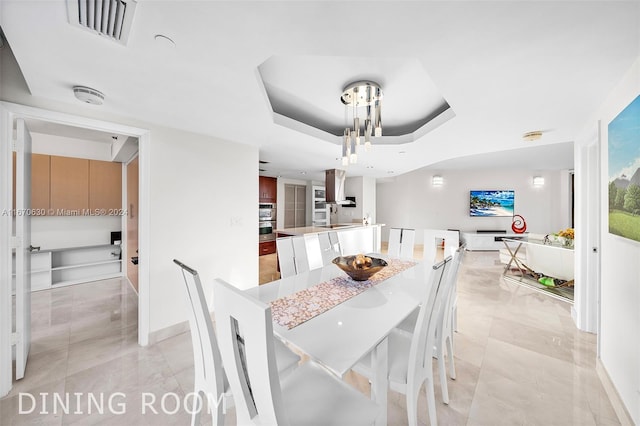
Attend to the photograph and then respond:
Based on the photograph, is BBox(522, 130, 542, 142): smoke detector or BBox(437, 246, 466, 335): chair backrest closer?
BBox(437, 246, 466, 335): chair backrest

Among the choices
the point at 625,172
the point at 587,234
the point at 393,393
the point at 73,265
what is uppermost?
the point at 625,172

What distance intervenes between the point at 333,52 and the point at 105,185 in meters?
4.76

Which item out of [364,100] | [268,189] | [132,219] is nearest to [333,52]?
[364,100]

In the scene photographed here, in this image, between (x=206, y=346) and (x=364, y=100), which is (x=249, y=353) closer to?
(x=206, y=346)

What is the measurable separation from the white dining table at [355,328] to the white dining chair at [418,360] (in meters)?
0.10

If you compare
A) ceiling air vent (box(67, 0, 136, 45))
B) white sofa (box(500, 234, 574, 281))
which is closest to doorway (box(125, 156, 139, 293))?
ceiling air vent (box(67, 0, 136, 45))

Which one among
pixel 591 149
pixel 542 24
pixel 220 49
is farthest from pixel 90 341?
pixel 591 149

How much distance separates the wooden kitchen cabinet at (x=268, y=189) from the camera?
20.7 feet

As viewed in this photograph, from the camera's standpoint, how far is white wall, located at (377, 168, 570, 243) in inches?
276

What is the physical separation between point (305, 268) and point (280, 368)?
1.41m

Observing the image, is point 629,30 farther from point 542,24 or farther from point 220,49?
point 220,49

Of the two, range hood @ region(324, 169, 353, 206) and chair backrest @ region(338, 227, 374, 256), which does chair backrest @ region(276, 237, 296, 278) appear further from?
range hood @ region(324, 169, 353, 206)

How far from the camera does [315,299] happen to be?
5.23 ft

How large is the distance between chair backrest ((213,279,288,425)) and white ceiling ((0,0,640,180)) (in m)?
1.18
